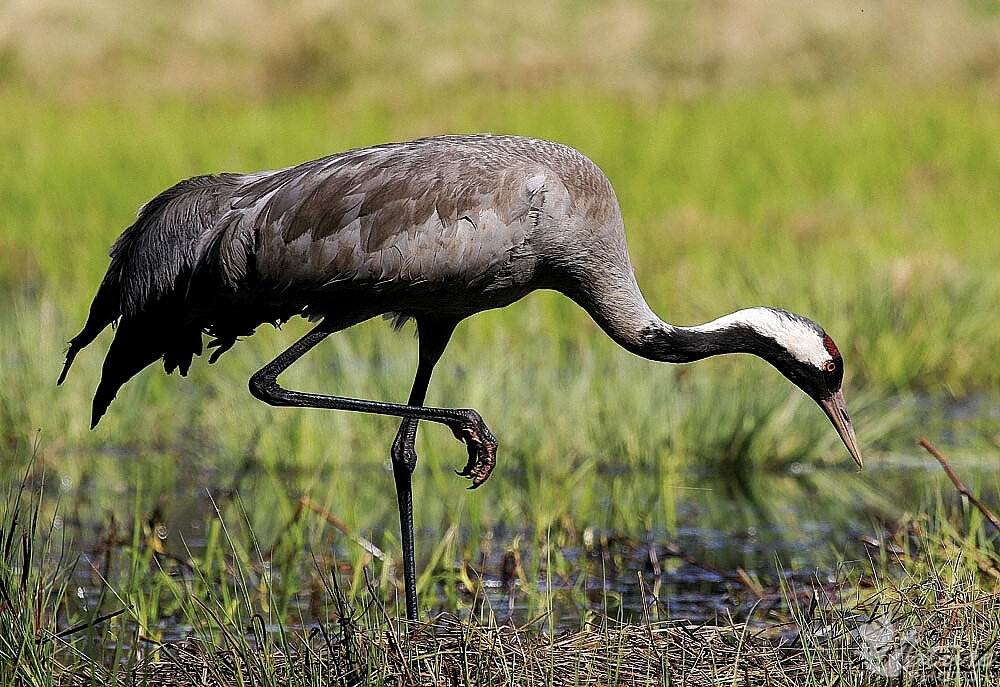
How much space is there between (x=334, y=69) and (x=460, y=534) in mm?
11850

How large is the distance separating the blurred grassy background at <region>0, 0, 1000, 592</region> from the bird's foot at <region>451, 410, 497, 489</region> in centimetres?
85

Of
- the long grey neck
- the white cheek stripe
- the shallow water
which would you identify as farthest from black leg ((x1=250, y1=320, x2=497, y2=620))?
the white cheek stripe

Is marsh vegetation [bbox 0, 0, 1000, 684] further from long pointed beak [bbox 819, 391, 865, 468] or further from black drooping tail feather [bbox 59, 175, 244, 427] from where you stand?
black drooping tail feather [bbox 59, 175, 244, 427]

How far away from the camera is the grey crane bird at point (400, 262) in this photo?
4.59m

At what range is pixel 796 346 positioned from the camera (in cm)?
479

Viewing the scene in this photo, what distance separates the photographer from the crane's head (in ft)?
15.7

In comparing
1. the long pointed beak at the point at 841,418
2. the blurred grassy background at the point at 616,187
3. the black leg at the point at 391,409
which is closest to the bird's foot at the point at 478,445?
the black leg at the point at 391,409

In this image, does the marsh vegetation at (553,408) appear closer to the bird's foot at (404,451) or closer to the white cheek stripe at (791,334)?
the bird's foot at (404,451)

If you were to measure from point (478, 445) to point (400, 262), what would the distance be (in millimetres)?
530

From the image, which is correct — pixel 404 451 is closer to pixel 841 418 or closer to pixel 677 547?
pixel 677 547

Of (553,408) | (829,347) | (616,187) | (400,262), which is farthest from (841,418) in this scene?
(616,187)

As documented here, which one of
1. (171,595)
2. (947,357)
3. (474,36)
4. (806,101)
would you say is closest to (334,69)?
(474,36)

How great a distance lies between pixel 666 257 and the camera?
1066 centimetres

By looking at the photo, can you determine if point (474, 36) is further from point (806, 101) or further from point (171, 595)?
point (171, 595)
